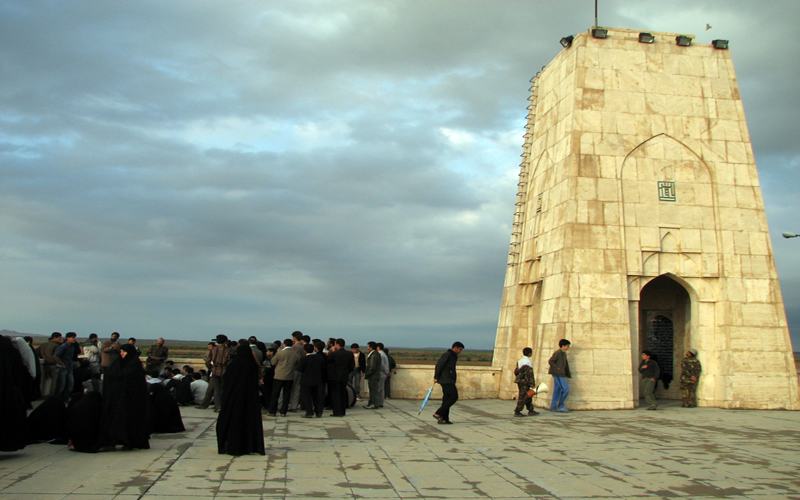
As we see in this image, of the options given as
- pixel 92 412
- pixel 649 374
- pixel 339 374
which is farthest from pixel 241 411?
pixel 649 374

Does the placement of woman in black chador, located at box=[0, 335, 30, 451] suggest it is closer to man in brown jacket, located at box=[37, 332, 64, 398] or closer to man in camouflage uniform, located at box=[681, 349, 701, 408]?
man in brown jacket, located at box=[37, 332, 64, 398]

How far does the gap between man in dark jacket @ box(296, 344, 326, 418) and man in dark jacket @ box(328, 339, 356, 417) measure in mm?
186

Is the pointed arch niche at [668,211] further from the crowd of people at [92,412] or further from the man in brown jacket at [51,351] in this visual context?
the man in brown jacket at [51,351]

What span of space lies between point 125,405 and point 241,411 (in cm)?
138

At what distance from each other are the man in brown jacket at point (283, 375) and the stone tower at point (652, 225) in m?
5.82

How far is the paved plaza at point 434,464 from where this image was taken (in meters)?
5.88

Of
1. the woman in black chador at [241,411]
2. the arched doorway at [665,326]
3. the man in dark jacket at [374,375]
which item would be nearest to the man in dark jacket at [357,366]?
the man in dark jacket at [374,375]

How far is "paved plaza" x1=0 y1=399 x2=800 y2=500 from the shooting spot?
588cm

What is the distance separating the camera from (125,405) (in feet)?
25.0

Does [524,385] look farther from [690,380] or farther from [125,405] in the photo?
[125,405]

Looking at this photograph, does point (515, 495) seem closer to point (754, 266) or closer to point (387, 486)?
point (387, 486)

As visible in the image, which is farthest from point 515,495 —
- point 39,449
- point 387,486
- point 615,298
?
point 615,298

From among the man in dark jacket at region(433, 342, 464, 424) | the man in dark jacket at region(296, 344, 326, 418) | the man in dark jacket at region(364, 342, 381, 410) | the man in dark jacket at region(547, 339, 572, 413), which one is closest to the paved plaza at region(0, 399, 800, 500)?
the man in dark jacket at region(433, 342, 464, 424)

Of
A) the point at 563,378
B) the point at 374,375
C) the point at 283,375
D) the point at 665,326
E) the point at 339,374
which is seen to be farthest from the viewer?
the point at 665,326
